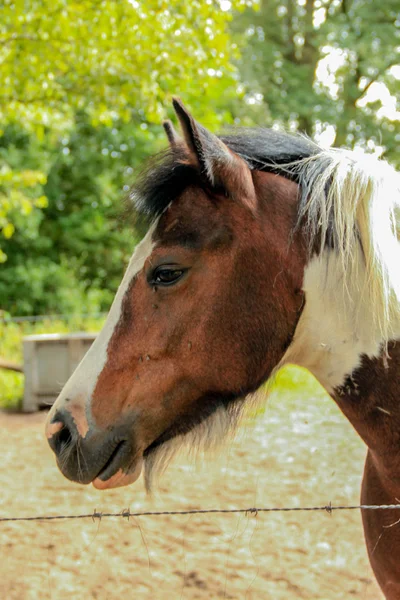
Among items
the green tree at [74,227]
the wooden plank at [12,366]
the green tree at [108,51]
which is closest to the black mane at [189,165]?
the green tree at [108,51]

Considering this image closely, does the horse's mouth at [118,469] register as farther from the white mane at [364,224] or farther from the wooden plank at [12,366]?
the wooden plank at [12,366]

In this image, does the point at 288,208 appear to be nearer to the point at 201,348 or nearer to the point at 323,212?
the point at 323,212

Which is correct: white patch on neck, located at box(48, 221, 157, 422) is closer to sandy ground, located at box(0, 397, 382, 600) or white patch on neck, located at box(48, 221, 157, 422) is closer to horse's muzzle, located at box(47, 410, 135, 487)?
horse's muzzle, located at box(47, 410, 135, 487)

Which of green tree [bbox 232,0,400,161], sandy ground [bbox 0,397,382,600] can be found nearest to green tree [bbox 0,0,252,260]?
sandy ground [bbox 0,397,382,600]

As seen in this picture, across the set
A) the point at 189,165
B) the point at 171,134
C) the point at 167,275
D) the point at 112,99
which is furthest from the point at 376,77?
the point at 167,275

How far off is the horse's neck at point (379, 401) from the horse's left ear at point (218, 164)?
0.56 metres

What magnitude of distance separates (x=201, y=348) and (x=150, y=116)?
5207 millimetres

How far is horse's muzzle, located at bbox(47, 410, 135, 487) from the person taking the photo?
5.29ft

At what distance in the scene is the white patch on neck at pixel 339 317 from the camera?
1582 millimetres

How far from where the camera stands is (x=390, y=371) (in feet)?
5.24

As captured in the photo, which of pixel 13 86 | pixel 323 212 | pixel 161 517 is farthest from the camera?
pixel 13 86

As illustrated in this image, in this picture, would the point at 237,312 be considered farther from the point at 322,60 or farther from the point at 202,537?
the point at 322,60

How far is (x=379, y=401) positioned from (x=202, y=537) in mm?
2810

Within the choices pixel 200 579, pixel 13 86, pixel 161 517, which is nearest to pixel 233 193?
pixel 200 579
